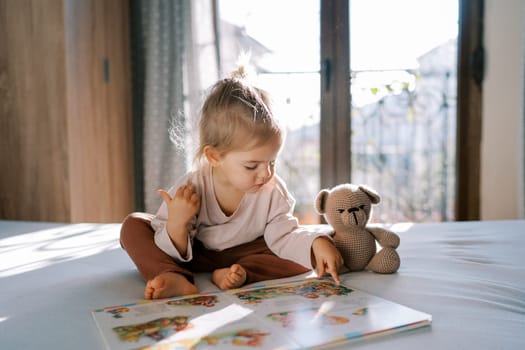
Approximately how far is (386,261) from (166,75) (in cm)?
224

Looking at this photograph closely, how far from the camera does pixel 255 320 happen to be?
684 mm

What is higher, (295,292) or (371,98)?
(371,98)

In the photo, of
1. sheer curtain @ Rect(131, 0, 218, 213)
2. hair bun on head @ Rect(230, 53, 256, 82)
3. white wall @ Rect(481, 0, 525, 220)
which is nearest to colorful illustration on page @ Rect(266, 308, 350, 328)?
hair bun on head @ Rect(230, 53, 256, 82)

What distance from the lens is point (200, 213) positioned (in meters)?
1.16

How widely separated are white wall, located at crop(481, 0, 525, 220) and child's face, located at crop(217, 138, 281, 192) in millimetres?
1845

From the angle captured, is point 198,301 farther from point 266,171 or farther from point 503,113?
point 503,113

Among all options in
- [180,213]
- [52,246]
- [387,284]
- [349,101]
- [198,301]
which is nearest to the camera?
[198,301]

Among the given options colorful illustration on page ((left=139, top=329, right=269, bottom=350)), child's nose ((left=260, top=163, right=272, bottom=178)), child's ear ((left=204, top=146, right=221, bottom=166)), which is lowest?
colorful illustration on page ((left=139, top=329, right=269, bottom=350))

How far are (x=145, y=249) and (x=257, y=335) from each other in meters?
0.48

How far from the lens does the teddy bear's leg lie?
0.99 meters

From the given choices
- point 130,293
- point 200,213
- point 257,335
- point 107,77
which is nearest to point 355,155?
point 107,77

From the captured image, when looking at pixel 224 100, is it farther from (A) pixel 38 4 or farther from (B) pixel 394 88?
(B) pixel 394 88

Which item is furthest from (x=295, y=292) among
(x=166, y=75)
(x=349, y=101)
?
(x=166, y=75)

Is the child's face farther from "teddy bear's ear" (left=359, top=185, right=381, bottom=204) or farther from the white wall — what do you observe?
the white wall
